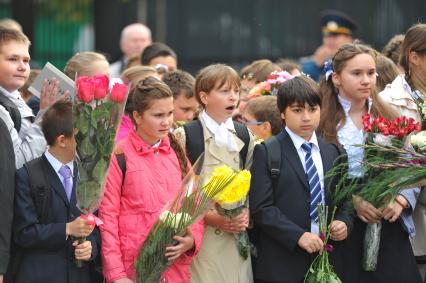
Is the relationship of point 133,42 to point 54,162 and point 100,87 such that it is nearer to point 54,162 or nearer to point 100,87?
point 54,162

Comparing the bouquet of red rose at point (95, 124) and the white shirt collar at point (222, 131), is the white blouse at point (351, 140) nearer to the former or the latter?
the white shirt collar at point (222, 131)

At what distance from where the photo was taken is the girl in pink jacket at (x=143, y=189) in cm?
607

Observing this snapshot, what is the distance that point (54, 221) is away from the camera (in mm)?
6059

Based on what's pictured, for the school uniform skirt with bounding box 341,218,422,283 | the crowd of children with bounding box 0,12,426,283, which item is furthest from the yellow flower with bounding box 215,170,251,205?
the school uniform skirt with bounding box 341,218,422,283

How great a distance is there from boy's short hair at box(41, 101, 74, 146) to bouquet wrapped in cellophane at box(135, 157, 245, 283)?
2.57 feet

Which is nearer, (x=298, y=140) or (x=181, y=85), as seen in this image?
(x=298, y=140)

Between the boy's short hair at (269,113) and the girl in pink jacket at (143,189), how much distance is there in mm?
1064

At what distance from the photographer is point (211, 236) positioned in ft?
21.4

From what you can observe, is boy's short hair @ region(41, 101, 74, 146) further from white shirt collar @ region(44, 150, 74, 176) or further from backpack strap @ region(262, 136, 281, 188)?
A: backpack strap @ region(262, 136, 281, 188)

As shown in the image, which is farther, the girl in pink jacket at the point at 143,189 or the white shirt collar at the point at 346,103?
the white shirt collar at the point at 346,103

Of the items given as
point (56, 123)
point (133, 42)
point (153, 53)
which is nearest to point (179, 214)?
point (56, 123)

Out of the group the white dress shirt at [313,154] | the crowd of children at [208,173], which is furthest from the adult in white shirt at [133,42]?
the white dress shirt at [313,154]

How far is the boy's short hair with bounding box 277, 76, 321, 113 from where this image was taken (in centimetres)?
650

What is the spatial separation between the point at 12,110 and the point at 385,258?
8.44 ft
